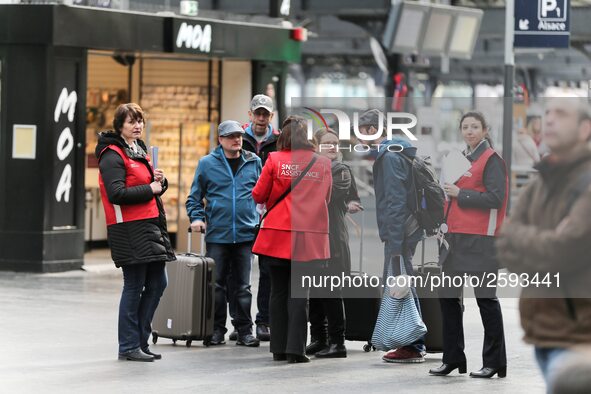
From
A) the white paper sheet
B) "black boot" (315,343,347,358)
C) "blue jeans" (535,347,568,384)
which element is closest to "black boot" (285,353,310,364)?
"black boot" (315,343,347,358)

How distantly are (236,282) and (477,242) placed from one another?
2495mm

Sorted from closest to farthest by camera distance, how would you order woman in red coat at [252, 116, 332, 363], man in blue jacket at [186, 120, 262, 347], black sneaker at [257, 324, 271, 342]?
woman in red coat at [252, 116, 332, 363] < man in blue jacket at [186, 120, 262, 347] < black sneaker at [257, 324, 271, 342]

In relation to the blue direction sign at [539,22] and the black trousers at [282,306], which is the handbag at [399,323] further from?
the blue direction sign at [539,22]

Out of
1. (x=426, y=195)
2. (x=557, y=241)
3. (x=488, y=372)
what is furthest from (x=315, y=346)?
(x=557, y=241)

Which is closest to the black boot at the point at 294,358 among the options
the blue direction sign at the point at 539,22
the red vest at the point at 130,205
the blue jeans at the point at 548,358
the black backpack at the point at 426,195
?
the black backpack at the point at 426,195

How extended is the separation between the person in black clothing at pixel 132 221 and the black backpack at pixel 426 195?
1.82m

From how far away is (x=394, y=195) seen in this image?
10.4 metres

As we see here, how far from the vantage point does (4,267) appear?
16.8 meters

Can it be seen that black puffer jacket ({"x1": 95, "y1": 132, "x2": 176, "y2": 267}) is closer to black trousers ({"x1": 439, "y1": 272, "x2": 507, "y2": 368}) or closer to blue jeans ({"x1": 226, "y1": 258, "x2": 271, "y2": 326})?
blue jeans ({"x1": 226, "y1": 258, "x2": 271, "y2": 326})

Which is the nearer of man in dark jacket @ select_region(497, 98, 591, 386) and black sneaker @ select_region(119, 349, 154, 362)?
man in dark jacket @ select_region(497, 98, 591, 386)

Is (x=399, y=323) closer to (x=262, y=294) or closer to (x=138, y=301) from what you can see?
(x=262, y=294)

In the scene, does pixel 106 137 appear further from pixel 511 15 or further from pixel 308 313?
pixel 511 15

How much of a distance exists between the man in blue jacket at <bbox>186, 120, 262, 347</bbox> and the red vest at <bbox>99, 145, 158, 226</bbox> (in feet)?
3.33

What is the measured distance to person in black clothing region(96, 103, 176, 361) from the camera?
10258mm
